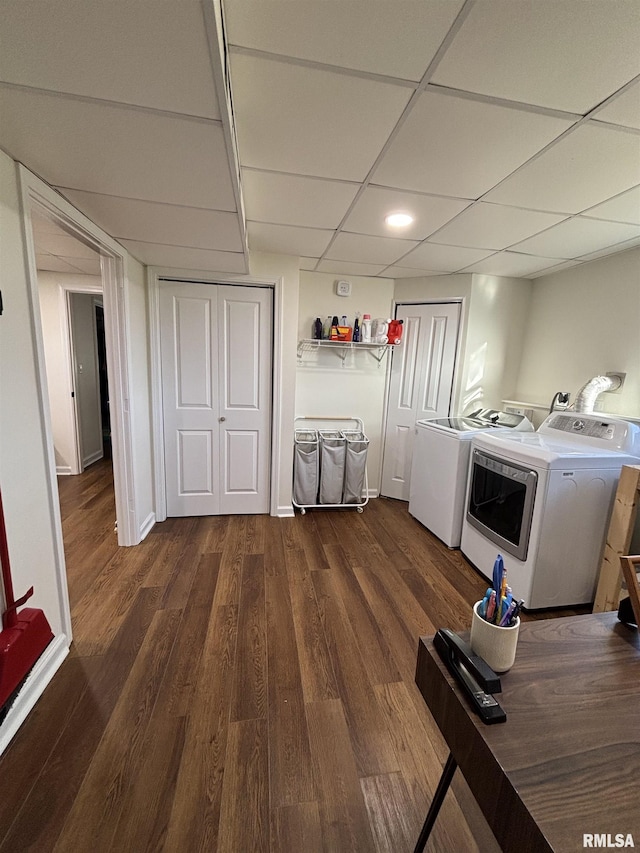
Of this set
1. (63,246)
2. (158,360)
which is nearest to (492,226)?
(158,360)

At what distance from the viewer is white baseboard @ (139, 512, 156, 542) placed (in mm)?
2648

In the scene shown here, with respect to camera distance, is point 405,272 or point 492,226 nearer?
point 492,226

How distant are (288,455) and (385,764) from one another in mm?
2139

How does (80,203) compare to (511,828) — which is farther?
(80,203)

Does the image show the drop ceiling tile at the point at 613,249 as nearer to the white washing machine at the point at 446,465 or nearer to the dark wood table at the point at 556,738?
the white washing machine at the point at 446,465

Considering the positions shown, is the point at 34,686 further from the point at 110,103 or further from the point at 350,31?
the point at 350,31

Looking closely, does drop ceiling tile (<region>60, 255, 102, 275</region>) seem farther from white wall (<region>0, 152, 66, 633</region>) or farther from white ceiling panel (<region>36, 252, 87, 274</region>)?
white wall (<region>0, 152, 66, 633</region>)

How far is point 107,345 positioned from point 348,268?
208 centimetres

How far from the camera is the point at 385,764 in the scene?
1.20 metres

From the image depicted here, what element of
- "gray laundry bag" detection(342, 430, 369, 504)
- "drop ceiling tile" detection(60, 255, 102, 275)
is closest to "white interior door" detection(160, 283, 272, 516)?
"gray laundry bag" detection(342, 430, 369, 504)

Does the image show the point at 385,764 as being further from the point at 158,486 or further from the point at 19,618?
the point at 158,486

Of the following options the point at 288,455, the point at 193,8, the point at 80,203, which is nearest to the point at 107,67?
the point at 193,8

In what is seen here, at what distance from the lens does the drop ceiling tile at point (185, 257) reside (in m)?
2.23

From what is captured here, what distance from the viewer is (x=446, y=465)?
8.72 ft
